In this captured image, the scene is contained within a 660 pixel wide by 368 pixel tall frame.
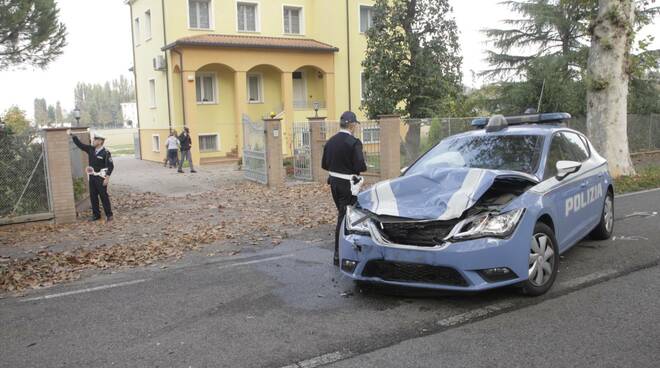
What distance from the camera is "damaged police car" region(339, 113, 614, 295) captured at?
4832 mm

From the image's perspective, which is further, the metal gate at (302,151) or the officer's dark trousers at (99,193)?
the metal gate at (302,151)

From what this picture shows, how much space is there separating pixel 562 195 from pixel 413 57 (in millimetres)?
17476

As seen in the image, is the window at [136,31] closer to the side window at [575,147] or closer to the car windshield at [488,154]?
the car windshield at [488,154]

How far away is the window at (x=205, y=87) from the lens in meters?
27.2

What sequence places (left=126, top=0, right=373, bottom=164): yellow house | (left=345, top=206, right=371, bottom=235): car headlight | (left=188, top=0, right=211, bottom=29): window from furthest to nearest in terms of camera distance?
(left=188, top=0, right=211, bottom=29): window
(left=126, top=0, right=373, bottom=164): yellow house
(left=345, top=206, right=371, bottom=235): car headlight

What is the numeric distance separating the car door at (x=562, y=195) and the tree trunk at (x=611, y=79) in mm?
8600

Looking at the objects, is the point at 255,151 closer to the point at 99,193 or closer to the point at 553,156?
the point at 99,193

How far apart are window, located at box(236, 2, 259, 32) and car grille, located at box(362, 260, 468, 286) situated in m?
24.0

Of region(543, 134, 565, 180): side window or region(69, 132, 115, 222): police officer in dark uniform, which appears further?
region(69, 132, 115, 222): police officer in dark uniform

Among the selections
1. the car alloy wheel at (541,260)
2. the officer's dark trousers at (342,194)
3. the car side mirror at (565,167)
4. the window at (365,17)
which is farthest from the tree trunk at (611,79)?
the window at (365,17)

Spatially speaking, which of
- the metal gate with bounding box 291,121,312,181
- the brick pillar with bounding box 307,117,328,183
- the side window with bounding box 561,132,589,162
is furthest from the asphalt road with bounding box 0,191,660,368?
the metal gate with bounding box 291,121,312,181

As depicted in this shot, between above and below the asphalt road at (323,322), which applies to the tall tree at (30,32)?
above

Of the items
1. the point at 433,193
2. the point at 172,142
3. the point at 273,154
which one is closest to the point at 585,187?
the point at 433,193

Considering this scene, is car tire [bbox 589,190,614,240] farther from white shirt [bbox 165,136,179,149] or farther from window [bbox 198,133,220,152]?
window [bbox 198,133,220,152]
